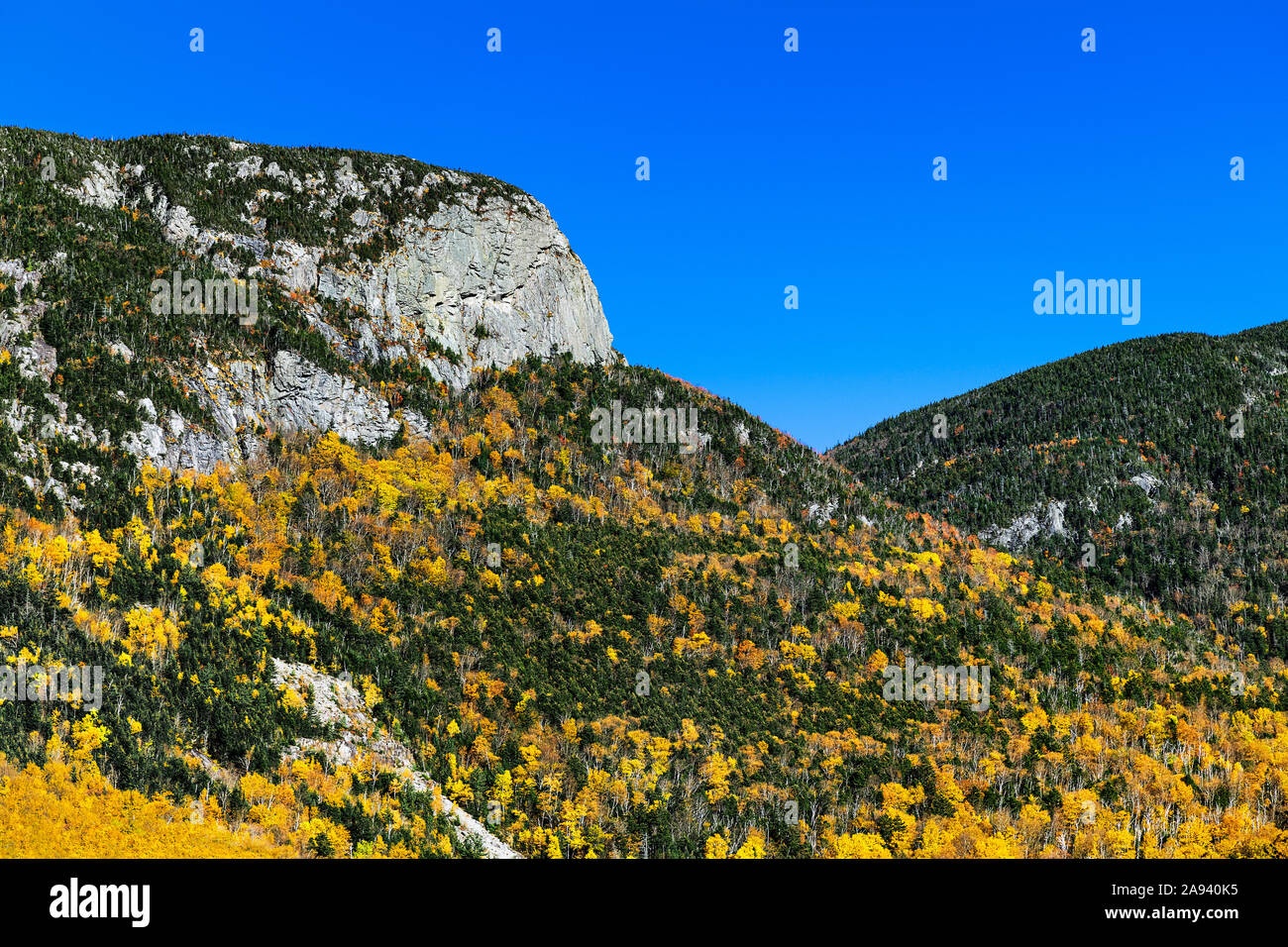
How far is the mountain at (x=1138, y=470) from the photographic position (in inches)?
3836

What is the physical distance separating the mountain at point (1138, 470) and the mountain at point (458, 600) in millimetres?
15802

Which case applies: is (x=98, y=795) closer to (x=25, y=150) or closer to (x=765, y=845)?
(x=765, y=845)

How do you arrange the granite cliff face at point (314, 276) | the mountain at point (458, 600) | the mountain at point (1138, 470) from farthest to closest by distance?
the mountain at point (1138, 470) → the granite cliff face at point (314, 276) → the mountain at point (458, 600)

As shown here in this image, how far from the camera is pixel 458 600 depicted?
164 feet

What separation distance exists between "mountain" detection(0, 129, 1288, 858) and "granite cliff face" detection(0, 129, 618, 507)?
0.29 metres

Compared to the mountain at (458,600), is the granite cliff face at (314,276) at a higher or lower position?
higher

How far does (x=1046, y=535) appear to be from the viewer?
108 m

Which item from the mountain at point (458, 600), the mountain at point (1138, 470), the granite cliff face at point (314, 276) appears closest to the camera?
the mountain at point (458, 600)

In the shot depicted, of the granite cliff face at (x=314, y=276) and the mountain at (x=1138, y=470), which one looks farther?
the mountain at (x=1138, y=470)

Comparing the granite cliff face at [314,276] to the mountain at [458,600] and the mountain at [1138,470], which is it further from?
the mountain at [1138,470]

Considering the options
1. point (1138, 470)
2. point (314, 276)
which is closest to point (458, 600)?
point (314, 276)

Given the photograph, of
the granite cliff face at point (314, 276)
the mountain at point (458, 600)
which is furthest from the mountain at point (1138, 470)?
the granite cliff face at point (314, 276)

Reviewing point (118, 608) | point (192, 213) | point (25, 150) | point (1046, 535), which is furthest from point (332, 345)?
point (1046, 535)

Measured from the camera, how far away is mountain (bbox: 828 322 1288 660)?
97.4 meters
